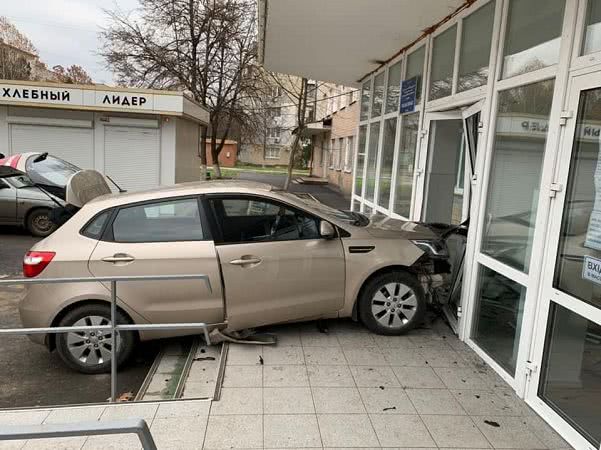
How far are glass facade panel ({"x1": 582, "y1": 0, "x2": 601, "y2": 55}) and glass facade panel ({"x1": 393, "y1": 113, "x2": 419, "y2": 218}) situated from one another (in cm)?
359

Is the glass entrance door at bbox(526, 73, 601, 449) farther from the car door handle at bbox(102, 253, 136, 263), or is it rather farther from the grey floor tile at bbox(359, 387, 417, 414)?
the car door handle at bbox(102, 253, 136, 263)

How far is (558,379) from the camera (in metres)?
3.36

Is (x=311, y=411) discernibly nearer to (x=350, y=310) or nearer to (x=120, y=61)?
(x=350, y=310)

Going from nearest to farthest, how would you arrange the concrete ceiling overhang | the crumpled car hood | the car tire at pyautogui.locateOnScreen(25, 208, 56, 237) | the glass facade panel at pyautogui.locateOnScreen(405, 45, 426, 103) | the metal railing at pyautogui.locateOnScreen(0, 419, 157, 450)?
the metal railing at pyautogui.locateOnScreen(0, 419, 157, 450) < the crumpled car hood < the concrete ceiling overhang < the glass facade panel at pyautogui.locateOnScreen(405, 45, 426, 103) < the car tire at pyautogui.locateOnScreen(25, 208, 56, 237)

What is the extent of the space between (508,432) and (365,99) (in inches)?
324

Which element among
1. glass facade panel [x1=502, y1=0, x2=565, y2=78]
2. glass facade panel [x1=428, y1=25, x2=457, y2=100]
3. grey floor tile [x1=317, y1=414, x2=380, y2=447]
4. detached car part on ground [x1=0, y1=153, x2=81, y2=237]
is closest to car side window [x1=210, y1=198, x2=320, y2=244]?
grey floor tile [x1=317, y1=414, x2=380, y2=447]

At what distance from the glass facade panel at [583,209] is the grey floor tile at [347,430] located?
1.57m

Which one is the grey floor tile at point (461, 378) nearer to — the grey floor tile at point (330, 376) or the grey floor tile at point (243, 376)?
the grey floor tile at point (330, 376)

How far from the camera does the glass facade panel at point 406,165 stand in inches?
274

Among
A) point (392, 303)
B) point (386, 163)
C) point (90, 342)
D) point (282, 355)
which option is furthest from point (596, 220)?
point (386, 163)

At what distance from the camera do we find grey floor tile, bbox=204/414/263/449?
302 centimetres

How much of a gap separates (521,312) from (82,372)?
3742 mm

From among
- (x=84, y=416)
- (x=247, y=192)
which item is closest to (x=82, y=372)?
(x=84, y=416)

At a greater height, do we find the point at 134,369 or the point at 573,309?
the point at 573,309
